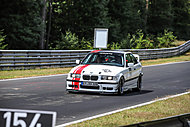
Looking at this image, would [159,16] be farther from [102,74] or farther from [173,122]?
[173,122]

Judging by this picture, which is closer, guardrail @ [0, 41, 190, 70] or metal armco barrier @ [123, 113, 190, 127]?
metal armco barrier @ [123, 113, 190, 127]

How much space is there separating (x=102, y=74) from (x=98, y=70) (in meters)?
0.23

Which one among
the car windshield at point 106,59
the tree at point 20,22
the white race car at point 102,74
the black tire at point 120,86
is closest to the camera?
the white race car at point 102,74

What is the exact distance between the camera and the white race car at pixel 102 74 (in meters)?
11.8

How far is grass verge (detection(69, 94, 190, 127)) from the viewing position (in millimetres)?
7545

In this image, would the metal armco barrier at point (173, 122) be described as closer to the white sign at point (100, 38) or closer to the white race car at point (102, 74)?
the white race car at point (102, 74)

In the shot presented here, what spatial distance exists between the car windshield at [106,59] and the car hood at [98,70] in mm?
451

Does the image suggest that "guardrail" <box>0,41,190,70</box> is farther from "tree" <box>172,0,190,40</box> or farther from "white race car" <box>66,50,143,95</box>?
"tree" <box>172,0,190,40</box>

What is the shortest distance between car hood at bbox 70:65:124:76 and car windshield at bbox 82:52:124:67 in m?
0.45

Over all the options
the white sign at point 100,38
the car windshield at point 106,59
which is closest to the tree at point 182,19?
the white sign at point 100,38

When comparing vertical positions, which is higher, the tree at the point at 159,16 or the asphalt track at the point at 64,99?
the tree at the point at 159,16

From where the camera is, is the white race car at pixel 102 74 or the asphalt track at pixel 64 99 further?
the white race car at pixel 102 74

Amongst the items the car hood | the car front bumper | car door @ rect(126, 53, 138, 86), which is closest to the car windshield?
car door @ rect(126, 53, 138, 86)

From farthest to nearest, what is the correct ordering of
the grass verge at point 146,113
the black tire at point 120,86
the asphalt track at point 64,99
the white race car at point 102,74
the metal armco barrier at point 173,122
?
1. the black tire at point 120,86
2. the white race car at point 102,74
3. the asphalt track at point 64,99
4. the grass verge at point 146,113
5. the metal armco barrier at point 173,122
